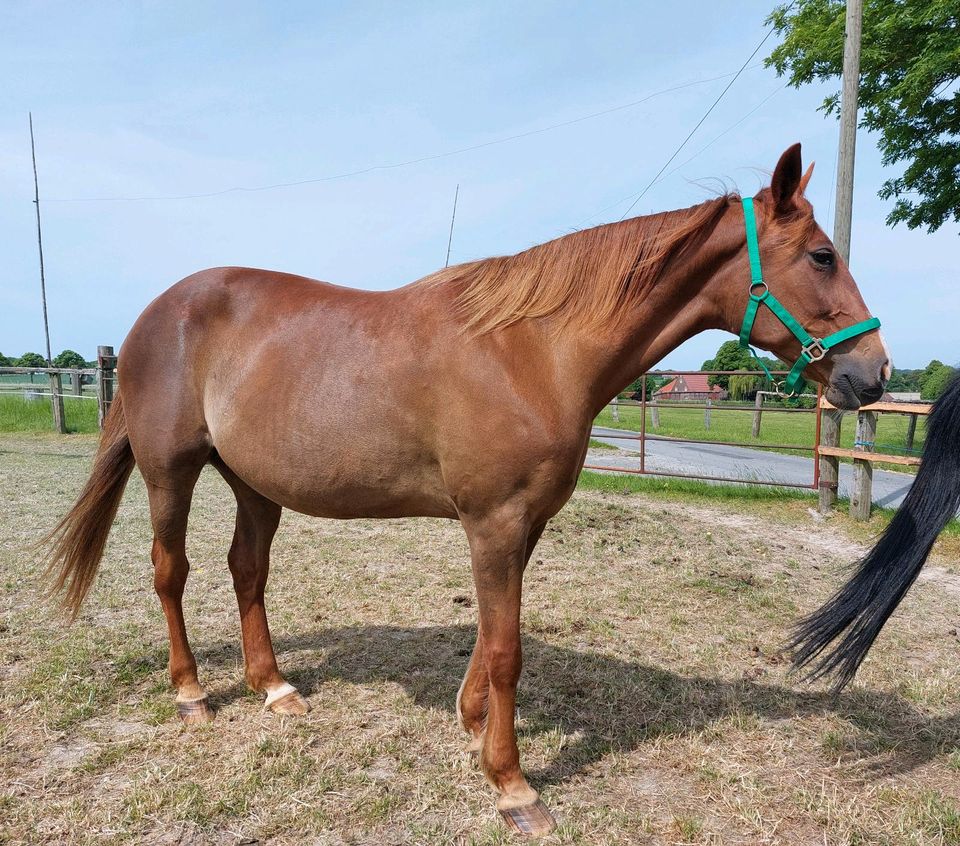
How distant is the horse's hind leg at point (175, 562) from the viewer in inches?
120

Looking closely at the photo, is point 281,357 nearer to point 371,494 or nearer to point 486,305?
point 371,494

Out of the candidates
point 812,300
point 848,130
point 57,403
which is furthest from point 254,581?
point 57,403

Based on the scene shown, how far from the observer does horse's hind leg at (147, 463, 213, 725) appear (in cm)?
305

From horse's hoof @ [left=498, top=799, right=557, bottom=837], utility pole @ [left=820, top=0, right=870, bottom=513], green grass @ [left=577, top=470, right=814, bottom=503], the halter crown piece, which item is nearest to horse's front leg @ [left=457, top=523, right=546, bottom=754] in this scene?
horse's hoof @ [left=498, top=799, right=557, bottom=837]

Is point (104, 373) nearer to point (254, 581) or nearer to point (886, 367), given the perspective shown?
point (254, 581)

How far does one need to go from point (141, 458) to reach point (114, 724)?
1.22 m

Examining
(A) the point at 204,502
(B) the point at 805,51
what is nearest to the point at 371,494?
(A) the point at 204,502

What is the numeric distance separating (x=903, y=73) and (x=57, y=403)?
743 inches

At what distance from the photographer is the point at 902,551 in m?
2.58

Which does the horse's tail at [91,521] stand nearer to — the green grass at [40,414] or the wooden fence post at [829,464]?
the wooden fence post at [829,464]

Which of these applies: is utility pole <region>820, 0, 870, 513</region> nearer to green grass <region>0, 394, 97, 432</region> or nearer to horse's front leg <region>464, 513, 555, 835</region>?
horse's front leg <region>464, 513, 555, 835</region>

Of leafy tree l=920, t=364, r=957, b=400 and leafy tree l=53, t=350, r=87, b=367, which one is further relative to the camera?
leafy tree l=53, t=350, r=87, b=367

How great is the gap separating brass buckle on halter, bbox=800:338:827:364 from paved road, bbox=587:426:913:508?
7.21 metres

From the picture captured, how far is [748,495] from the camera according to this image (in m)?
8.62
